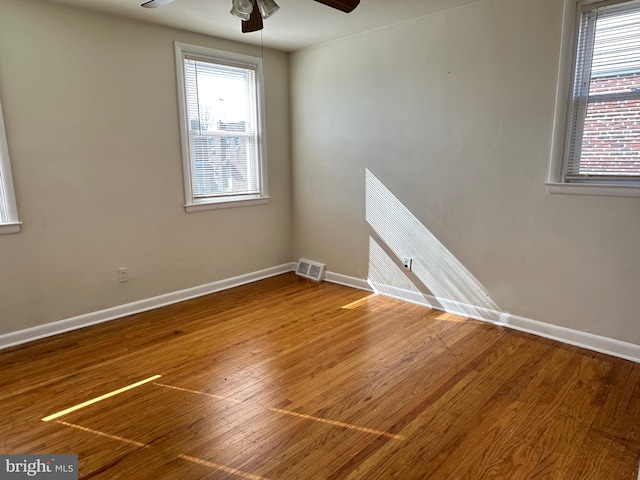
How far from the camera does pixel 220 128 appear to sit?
4.04 meters

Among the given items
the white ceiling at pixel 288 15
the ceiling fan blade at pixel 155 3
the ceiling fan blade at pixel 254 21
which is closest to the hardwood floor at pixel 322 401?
the ceiling fan blade at pixel 254 21

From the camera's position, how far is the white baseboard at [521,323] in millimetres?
2756

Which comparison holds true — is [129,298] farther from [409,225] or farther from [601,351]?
[601,351]

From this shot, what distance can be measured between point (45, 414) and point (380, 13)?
3.56 m

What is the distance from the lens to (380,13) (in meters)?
3.27

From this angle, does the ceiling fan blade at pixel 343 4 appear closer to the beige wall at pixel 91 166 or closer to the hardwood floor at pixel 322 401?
the beige wall at pixel 91 166

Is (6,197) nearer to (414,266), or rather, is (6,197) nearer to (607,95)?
(414,266)

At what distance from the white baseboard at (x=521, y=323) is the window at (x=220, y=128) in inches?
64.1

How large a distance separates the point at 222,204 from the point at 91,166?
1.24m

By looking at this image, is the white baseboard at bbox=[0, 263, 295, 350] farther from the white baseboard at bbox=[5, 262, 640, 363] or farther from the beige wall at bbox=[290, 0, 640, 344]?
the beige wall at bbox=[290, 0, 640, 344]

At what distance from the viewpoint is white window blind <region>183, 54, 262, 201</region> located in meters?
3.83

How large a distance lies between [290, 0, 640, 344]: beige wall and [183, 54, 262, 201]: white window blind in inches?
25.4

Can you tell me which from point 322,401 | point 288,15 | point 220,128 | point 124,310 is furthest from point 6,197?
point 322,401

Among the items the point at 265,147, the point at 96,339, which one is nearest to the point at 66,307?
the point at 96,339
